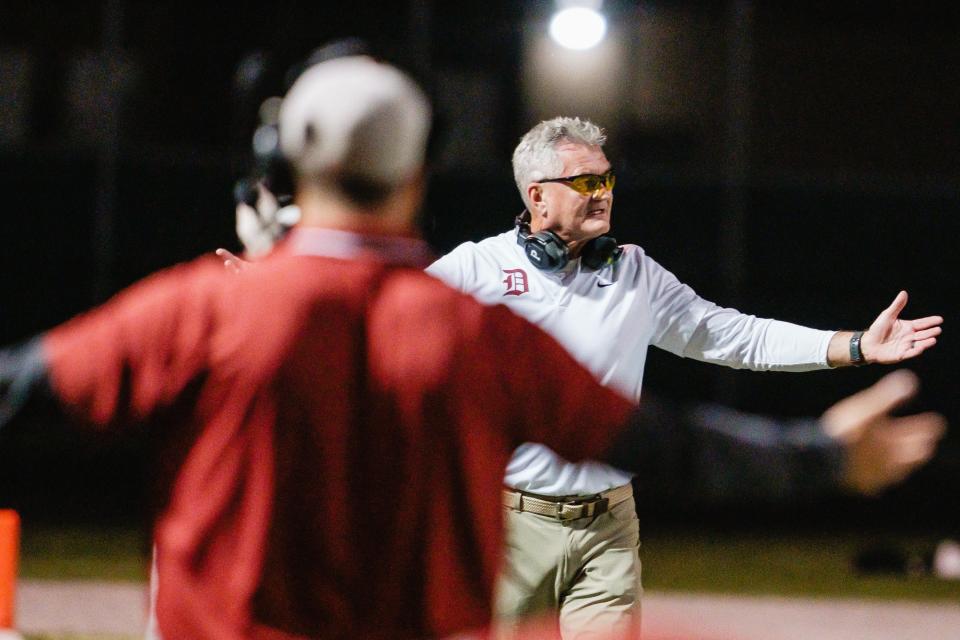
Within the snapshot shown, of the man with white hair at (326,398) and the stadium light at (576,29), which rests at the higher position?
the stadium light at (576,29)

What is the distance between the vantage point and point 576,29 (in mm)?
17203

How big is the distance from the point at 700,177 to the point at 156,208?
6.96 metres

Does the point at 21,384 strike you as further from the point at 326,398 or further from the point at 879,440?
the point at 879,440

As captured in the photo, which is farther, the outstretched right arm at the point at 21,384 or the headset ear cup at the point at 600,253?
the headset ear cup at the point at 600,253

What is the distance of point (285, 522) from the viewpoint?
182cm

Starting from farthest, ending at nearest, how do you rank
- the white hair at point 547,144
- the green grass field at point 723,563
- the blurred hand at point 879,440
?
the green grass field at point 723,563
the white hair at point 547,144
the blurred hand at point 879,440

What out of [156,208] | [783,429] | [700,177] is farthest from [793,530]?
[783,429]

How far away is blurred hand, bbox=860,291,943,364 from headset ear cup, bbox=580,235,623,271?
93 centimetres

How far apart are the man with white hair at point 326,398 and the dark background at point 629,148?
14.7 meters

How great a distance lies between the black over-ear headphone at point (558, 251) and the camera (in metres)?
4.52

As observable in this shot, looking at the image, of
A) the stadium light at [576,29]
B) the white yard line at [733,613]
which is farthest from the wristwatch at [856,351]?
the stadium light at [576,29]

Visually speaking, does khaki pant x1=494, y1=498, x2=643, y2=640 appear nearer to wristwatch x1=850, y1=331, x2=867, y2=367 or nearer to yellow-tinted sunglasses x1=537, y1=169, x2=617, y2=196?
wristwatch x1=850, y1=331, x2=867, y2=367

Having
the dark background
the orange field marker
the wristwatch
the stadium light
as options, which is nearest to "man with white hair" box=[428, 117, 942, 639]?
the wristwatch

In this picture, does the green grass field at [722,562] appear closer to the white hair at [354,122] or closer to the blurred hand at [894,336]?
the blurred hand at [894,336]
